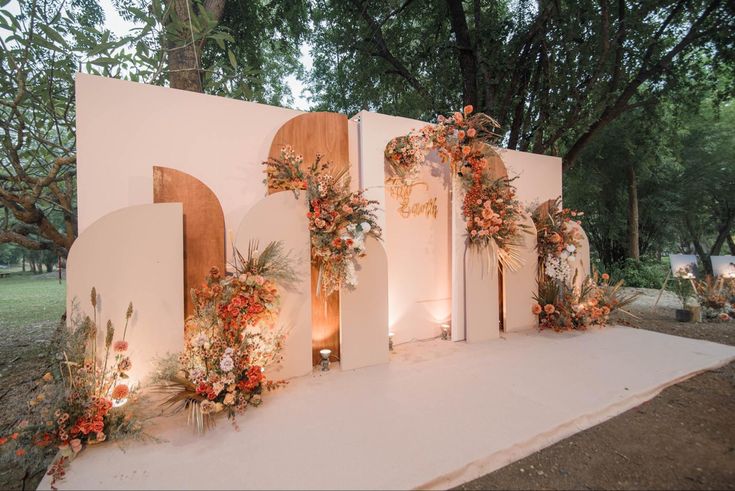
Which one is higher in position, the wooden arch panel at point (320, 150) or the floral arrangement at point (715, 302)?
the wooden arch panel at point (320, 150)

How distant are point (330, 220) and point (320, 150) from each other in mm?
941

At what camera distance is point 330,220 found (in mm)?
3154

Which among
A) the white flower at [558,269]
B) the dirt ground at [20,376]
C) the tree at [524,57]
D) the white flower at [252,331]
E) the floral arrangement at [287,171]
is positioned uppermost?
the tree at [524,57]

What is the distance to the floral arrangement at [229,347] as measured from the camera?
7.72 feet

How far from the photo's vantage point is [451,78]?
280 inches

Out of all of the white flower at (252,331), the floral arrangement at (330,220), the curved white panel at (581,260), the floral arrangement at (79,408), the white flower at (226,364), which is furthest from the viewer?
the curved white panel at (581,260)

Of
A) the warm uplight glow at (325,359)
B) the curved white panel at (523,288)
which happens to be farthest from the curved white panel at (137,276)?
the curved white panel at (523,288)

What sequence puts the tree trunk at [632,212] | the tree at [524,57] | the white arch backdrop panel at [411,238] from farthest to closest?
the tree trunk at [632,212] → the tree at [524,57] → the white arch backdrop panel at [411,238]

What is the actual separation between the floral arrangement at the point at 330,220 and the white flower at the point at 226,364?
3.65 feet

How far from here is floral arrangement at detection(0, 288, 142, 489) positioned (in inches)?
76.6

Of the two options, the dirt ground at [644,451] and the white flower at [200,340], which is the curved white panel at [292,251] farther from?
the dirt ground at [644,451]

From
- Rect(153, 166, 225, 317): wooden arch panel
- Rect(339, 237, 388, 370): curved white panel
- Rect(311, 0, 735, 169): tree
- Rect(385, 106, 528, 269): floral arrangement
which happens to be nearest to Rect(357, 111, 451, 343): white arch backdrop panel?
Rect(385, 106, 528, 269): floral arrangement

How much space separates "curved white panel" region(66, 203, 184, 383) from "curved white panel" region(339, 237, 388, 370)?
59.6 inches

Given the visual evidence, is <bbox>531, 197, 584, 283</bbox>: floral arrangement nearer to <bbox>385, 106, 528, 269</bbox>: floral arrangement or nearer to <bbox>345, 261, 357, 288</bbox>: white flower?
<bbox>385, 106, 528, 269</bbox>: floral arrangement
